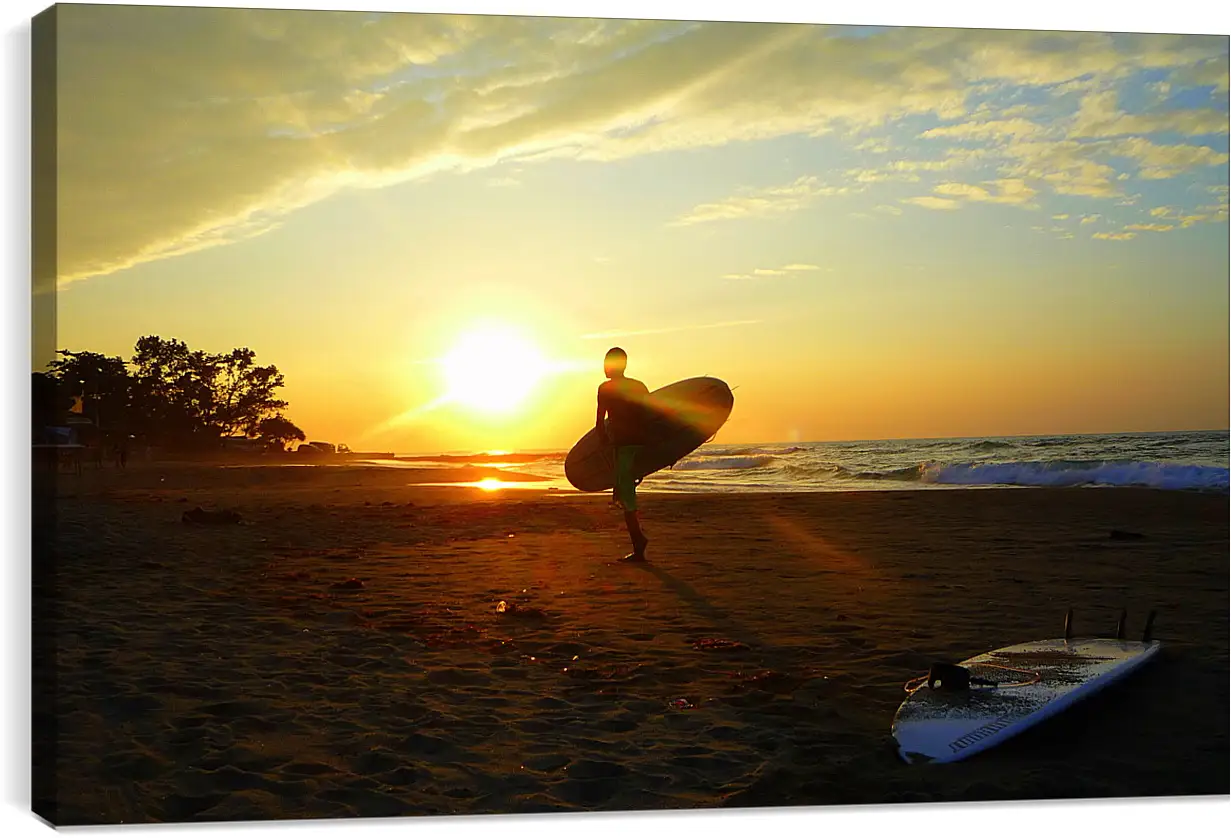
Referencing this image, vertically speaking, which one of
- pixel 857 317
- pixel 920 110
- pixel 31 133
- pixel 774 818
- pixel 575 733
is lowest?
pixel 774 818

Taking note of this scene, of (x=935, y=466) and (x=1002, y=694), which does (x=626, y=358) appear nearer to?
(x=1002, y=694)

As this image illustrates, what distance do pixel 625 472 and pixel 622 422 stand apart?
29 cm

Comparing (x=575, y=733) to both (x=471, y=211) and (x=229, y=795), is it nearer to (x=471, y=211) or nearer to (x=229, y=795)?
(x=229, y=795)

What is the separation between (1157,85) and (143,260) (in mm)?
4303

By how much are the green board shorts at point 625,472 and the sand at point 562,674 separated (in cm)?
48

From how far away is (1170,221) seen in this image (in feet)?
15.2

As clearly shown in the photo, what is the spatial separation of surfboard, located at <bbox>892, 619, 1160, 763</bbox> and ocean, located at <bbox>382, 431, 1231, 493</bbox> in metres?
5.81

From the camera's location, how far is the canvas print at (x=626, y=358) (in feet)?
11.0

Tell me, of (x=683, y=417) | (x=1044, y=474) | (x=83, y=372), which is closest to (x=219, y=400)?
(x=1044, y=474)

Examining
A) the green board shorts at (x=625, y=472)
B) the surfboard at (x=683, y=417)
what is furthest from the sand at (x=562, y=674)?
the surfboard at (x=683, y=417)

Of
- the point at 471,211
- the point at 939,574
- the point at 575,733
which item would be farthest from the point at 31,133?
the point at 939,574

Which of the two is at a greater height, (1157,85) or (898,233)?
(1157,85)

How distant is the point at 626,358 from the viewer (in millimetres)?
6156

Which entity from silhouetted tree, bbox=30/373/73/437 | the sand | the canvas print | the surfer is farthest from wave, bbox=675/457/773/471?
silhouetted tree, bbox=30/373/73/437
